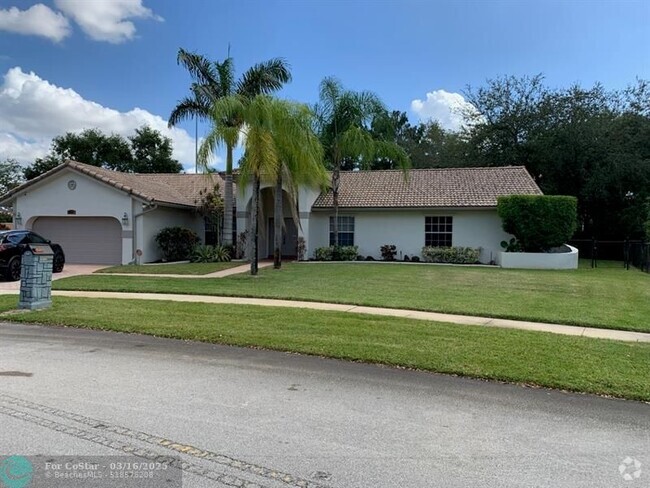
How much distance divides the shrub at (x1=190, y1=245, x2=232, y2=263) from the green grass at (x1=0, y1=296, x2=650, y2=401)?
427 inches

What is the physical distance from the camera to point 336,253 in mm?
24578

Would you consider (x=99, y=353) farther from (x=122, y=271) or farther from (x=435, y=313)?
(x=122, y=271)

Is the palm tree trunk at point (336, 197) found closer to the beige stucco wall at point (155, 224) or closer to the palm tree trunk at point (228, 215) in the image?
the palm tree trunk at point (228, 215)

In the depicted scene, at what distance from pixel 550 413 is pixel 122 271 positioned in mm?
16960

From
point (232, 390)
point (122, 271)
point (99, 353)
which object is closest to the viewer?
point (232, 390)

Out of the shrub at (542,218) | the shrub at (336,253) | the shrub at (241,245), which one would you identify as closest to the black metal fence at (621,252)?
the shrub at (542,218)

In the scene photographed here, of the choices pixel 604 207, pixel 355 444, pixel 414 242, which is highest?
pixel 604 207

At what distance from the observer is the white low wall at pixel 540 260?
21422mm

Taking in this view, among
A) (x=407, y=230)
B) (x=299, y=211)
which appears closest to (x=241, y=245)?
(x=299, y=211)

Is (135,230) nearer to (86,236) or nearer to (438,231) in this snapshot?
(86,236)

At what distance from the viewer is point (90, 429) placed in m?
4.57

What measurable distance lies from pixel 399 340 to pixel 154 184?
22.1 m

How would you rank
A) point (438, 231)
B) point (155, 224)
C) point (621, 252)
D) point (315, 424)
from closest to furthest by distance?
1. point (315, 424)
2. point (155, 224)
3. point (438, 231)
4. point (621, 252)

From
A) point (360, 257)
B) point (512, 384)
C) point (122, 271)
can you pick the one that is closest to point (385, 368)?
point (512, 384)
